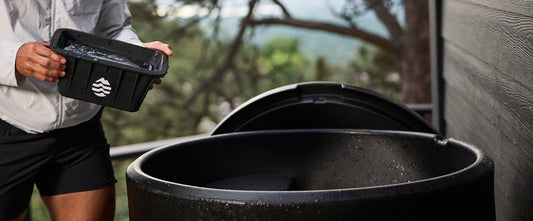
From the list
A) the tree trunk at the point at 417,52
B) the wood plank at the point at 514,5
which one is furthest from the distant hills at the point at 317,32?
the wood plank at the point at 514,5

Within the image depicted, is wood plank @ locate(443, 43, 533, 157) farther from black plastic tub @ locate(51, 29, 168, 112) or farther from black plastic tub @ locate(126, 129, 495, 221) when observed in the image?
black plastic tub @ locate(51, 29, 168, 112)

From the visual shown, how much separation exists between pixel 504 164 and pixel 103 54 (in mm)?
1173

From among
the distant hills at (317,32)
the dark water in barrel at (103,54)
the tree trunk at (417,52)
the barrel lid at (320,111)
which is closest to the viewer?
the dark water in barrel at (103,54)

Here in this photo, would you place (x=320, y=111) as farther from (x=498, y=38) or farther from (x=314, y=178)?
(x=498, y=38)

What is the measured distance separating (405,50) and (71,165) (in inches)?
171

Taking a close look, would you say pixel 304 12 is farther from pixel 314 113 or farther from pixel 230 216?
pixel 230 216

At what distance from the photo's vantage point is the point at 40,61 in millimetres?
1416

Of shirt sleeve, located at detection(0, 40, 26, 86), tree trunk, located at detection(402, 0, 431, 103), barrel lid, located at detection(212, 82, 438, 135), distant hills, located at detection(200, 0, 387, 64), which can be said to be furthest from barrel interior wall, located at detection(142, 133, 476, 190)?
distant hills, located at detection(200, 0, 387, 64)

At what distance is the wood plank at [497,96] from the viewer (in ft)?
4.99

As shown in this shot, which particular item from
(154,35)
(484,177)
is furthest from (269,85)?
(484,177)

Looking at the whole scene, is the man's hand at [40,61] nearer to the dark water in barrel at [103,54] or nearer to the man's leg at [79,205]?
the dark water in barrel at [103,54]

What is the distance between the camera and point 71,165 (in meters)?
1.78

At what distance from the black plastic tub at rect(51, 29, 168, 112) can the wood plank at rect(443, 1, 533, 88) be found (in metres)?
0.86

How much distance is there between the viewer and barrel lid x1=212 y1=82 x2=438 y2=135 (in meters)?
2.00
